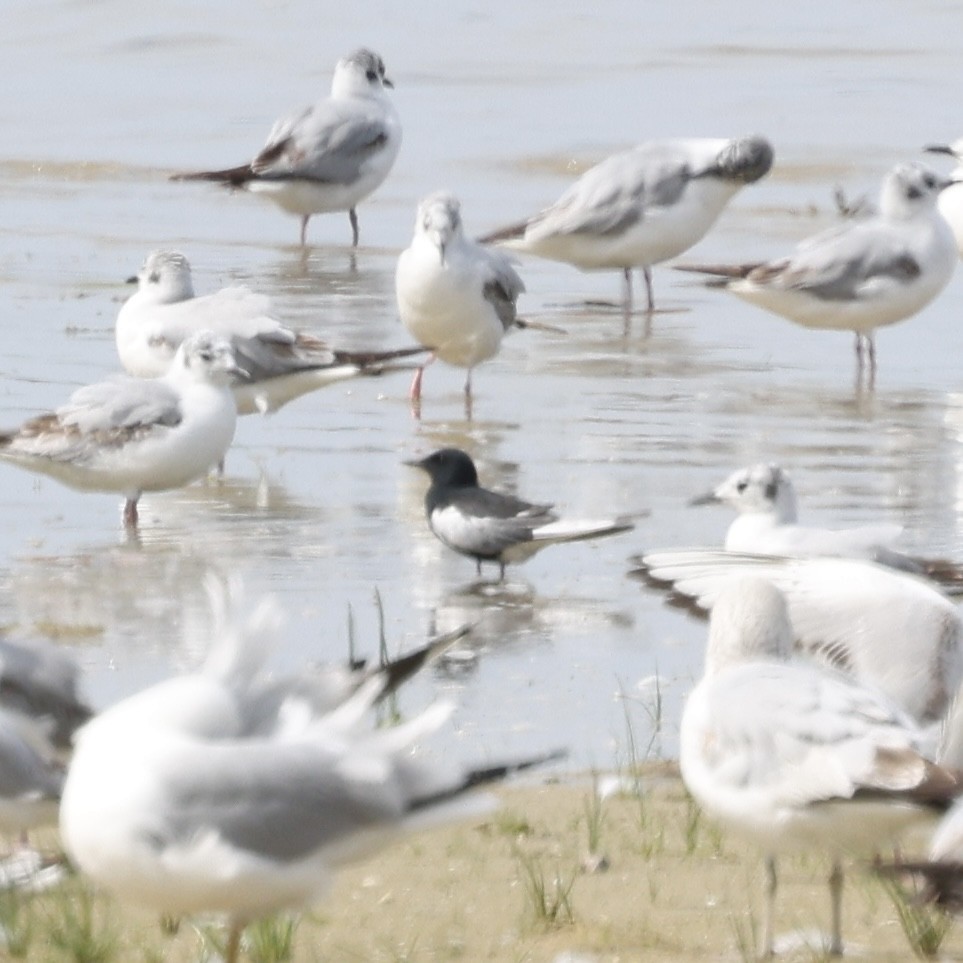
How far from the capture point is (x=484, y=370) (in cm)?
1230

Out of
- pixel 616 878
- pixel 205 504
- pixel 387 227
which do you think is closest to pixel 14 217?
pixel 387 227

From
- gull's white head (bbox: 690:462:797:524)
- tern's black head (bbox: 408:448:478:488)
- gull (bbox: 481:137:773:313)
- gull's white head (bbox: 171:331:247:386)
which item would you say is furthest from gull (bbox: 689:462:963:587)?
gull (bbox: 481:137:773:313)

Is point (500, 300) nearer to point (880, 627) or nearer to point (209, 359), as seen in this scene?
point (209, 359)

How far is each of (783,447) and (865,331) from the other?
220cm

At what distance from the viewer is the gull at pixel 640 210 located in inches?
559

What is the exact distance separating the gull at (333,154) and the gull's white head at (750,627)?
1177 cm

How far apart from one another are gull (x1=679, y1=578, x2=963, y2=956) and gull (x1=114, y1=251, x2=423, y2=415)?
568 cm

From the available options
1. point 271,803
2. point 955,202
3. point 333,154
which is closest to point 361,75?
point 333,154

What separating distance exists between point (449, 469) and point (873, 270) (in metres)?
4.34

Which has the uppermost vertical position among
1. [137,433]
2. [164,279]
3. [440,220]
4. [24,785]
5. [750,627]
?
[440,220]

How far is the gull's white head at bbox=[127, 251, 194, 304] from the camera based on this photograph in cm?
1088

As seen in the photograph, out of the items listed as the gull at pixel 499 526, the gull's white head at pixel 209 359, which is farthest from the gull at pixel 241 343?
the gull at pixel 499 526

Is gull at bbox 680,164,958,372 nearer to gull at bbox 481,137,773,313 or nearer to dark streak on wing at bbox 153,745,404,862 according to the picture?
gull at bbox 481,137,773,313

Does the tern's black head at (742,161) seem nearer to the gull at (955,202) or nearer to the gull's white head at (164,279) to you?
the gull at (955,202)
